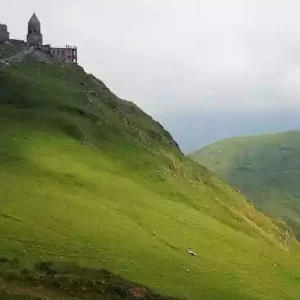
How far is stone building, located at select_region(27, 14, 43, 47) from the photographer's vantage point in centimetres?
16812

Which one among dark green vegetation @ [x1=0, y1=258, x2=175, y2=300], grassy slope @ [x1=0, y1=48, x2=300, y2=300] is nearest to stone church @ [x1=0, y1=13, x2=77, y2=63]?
grassy slope @ [x1=0, y1=48, x2=300, y2=300]

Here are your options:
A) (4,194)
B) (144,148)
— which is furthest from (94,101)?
(4,194)

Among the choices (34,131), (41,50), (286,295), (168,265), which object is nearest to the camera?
(168,265)

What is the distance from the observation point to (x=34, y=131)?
100812mm

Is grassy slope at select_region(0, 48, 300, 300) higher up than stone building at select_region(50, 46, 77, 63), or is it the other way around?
stone building at select_region(50, 46, 77, 63)

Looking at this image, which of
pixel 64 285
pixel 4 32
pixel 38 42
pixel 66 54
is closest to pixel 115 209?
pixel 64 285

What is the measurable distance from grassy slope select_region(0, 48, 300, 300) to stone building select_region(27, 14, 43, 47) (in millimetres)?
42163

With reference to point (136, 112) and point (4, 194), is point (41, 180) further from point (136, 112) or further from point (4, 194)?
point (136, 112)

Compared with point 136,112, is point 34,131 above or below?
below

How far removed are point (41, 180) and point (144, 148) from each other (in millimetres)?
38252

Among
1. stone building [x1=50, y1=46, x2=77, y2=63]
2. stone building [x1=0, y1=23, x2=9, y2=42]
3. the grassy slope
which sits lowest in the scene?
the grassy slope

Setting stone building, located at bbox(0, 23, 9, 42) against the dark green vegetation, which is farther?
stone building, located at bbox(0, 23, 9, 42)

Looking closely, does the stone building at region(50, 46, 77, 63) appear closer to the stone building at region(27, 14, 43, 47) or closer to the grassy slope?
the stone building at region(27, 14, 43, 47)

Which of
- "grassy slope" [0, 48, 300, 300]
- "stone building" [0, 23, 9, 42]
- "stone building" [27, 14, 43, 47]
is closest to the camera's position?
"grassy slope" [0, 48, 300, 300]
